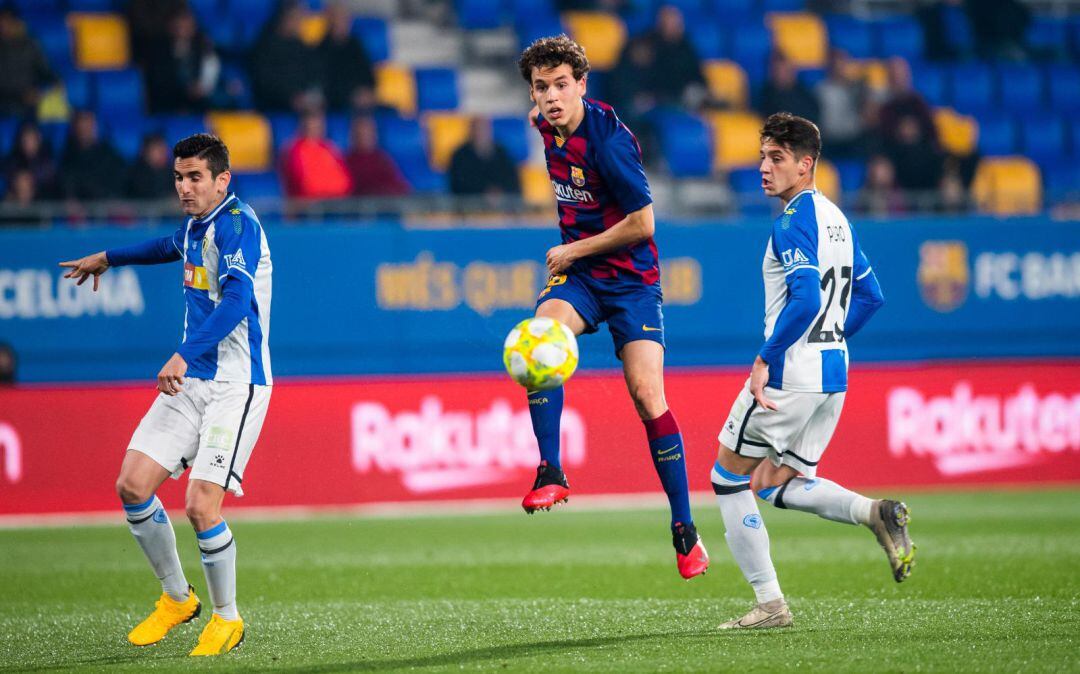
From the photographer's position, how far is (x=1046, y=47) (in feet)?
62.1

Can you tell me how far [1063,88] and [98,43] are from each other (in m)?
11.8

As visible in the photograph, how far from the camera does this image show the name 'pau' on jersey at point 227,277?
6258 mm

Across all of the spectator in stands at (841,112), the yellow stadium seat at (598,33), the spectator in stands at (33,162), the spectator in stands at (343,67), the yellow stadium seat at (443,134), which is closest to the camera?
the spectator in stands at (33,162)

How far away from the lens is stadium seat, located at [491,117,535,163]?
16234mm

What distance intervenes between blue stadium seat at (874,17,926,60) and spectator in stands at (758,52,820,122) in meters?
3.04

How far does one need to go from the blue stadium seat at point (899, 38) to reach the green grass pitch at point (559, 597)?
8.05 meters

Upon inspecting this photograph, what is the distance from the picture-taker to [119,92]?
49.9ft

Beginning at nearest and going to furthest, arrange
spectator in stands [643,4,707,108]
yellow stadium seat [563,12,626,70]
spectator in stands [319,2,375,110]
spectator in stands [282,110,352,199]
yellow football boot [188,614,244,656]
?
yellow football boot [188,614,244,656] → spectator in stands [282,110,352,199] → spectator in stands [319,2,375,110] → spectator in stands [643,4,707,108] → yellow stadium seat [563,12,626,70]

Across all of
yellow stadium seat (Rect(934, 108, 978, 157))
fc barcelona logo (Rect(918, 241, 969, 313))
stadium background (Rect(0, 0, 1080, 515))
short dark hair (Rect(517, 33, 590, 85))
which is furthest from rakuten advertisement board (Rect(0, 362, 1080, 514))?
short dark hair (Rect(517, 33, 590, 85))

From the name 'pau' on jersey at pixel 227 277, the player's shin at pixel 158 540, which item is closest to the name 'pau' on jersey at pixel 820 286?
the name 'pau' on jersey at pixel 227 277

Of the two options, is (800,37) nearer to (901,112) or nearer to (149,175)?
(901,112)

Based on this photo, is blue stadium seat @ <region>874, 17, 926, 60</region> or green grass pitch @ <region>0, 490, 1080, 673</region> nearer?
green grass pitch @ <region>0, 490, 1080, 673</region>

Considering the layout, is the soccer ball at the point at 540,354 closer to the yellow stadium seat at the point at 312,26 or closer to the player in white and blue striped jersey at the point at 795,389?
the player in white and blue striped jersey at the point at 795,389

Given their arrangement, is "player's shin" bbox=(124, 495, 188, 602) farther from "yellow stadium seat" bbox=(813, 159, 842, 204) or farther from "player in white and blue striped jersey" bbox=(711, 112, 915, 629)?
"yellow stadium seat" bbox=(813, 159, 842, 204)
